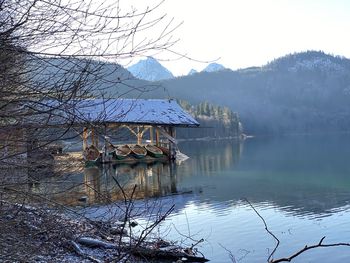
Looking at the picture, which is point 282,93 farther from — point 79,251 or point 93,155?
point 79,251

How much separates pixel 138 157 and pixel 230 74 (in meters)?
152

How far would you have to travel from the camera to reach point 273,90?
15450 cm

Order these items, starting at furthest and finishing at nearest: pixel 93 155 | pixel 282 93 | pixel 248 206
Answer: pixel 282 93, pixel 93 155, pixel 248 206

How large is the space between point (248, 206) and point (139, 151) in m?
12.3

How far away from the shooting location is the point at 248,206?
13.3m

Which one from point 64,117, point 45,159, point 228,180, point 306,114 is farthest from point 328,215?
point 306,114

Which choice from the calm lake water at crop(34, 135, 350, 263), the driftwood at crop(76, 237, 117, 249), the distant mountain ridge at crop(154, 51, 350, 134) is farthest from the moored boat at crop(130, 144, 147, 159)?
the distant mountain ridge at crop(154, 51, 350, 134)

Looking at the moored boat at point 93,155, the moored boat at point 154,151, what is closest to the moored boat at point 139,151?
the moored boat at point 154,151

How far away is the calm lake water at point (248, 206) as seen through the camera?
905 cm

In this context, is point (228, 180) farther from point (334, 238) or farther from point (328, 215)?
point (334, 238)

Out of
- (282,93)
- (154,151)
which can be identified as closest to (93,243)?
(154,151)

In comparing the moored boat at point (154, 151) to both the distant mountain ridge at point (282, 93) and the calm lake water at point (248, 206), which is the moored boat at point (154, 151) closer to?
the calm lake water at point (248, 206)

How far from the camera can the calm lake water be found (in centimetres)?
905

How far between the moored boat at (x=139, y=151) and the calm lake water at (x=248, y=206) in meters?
2.30
